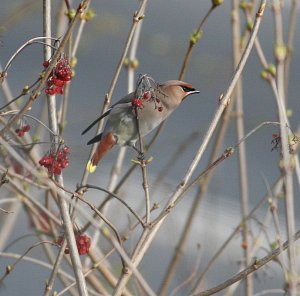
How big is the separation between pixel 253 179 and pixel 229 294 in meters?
1.57

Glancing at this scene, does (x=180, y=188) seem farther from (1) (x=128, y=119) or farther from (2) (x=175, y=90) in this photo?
(2) (x=175, y=90)

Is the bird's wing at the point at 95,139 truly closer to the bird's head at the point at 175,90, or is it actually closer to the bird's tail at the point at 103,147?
the bird's tail at the point at 103,147

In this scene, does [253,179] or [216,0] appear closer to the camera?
[216,0]

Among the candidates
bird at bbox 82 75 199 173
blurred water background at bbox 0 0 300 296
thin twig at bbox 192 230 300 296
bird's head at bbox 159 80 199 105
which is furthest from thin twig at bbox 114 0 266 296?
blurred water background at bbox 0 0 300 296

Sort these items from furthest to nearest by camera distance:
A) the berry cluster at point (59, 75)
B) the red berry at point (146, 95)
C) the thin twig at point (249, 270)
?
the red berry at point (146, 95) → the berry cluster at point (59, 75) → the thin twig at point (249, 270)

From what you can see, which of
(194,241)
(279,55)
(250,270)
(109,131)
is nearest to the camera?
(250,270)

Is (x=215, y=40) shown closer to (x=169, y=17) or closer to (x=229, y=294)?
(x=169, y=17)

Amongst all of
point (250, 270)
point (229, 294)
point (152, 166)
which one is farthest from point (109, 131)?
point (152, 166)

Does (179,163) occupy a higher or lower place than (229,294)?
higher

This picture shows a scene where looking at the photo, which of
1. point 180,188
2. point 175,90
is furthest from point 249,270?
point 175,90

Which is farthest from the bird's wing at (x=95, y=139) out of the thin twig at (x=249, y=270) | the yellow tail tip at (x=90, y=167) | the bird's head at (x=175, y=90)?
the thin twig at (x=249, y=270)

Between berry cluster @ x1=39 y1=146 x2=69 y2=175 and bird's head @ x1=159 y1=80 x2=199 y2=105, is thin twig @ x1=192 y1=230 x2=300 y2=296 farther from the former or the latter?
bird's head @ x1=159 y1=80 x2=199 y2=105

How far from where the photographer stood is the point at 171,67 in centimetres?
483

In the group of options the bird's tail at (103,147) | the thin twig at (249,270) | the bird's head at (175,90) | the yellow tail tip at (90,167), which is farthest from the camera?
the bird's head at (175,90)
